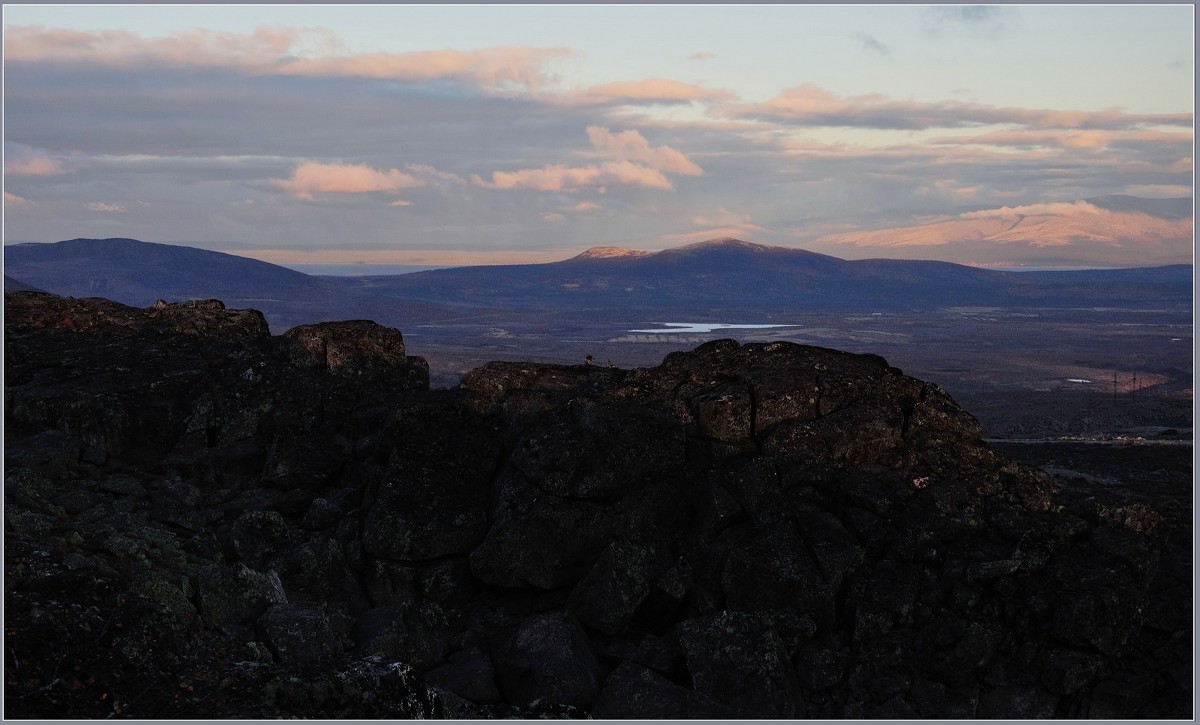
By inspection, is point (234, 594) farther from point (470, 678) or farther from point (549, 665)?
point (549, 665)

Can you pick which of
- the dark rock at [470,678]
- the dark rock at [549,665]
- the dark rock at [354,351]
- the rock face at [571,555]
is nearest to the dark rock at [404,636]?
the rock face at [571,555]

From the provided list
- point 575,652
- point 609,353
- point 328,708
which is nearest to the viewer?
point 328,708

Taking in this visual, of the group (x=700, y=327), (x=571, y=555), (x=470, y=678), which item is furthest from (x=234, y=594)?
(x=700, y=327)

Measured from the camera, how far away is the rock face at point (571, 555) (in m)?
10.5

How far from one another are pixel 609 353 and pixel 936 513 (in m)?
112

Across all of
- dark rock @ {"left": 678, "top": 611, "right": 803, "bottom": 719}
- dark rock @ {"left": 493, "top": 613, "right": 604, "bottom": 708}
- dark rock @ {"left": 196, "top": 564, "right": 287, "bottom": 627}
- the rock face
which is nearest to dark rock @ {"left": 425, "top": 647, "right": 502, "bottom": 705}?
the rock face

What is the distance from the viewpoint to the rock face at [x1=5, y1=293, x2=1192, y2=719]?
1050 centimetres

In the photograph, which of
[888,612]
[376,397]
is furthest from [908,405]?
[376,397]

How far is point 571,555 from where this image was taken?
44.9 feet

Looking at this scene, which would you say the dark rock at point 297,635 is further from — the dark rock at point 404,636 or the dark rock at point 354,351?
the dark rock at point 354,351

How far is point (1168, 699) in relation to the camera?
473 inches

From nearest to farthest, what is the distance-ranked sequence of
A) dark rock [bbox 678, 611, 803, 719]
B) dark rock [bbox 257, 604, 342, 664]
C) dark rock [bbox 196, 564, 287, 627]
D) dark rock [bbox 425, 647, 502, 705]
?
dark rock [bbox 257, 604, 342, 664], dark rock [bbox 678, 611, 803, 719], dark rock [bbox 196, 564, 287, 627], dark rock [bbox 425, 647, 502, 705]

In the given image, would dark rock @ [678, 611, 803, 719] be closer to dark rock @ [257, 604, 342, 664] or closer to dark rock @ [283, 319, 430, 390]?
dark rock @ [257, 604, 342, 664]

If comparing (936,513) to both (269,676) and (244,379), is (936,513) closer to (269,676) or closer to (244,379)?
(269,676)
